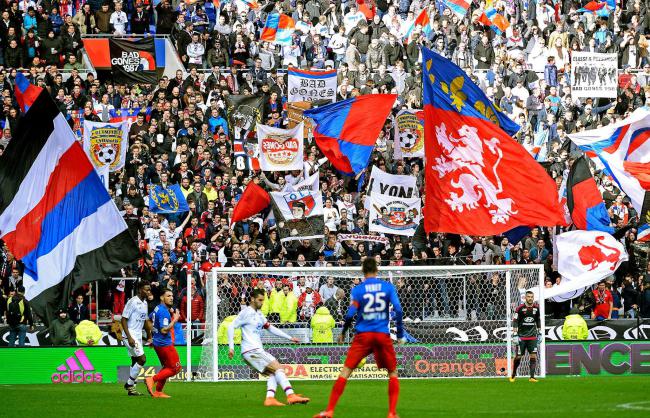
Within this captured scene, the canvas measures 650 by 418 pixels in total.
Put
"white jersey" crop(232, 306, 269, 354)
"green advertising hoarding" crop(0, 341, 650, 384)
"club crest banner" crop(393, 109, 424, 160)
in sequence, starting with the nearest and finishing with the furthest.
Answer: "white jersey" crop(232, 306, 269, 354) → "green advertising hoarding" crop(0, 341, 650, 384) → "club crest banner" crop(393, 109, 424, 160)

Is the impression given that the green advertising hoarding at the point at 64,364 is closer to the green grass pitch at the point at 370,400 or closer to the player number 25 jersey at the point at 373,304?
the green grass pitch at the point at 370,400

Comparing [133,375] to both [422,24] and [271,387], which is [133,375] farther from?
[422,24]

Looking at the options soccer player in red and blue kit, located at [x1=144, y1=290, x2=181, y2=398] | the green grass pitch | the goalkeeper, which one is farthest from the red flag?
soccer player in red and blue kit, located at [x1=144, y1=290, x2=181, y2=398]

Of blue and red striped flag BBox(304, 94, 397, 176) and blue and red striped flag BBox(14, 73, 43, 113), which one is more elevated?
blue and red striped flag BBox(14, 73, 43, 113)

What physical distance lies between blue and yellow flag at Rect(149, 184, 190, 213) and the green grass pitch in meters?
5.65

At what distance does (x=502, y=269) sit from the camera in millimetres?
31234

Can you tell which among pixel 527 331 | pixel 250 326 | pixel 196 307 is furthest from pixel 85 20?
pixel 250 326

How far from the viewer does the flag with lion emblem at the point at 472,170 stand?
29.4 meters

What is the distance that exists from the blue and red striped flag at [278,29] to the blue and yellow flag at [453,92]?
10.6 meters

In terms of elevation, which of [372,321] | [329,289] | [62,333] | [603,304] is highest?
[372,321]

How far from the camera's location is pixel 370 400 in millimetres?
22859

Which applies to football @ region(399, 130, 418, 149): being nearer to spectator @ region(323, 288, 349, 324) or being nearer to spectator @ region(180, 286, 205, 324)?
spectator @ region(323, 288, 349, 324)

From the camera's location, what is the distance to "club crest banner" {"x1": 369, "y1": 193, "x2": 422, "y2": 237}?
32688mm

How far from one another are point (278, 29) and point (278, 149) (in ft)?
25.3
